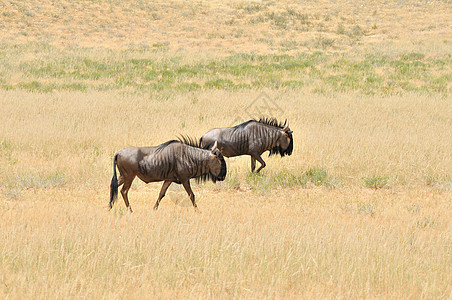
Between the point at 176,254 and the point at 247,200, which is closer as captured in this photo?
the point at 176,254

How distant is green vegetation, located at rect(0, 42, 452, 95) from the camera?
2412 centimetres

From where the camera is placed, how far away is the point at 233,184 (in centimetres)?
993

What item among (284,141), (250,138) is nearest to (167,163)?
(250,138)

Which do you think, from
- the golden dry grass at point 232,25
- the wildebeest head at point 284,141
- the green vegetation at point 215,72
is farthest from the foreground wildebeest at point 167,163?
the golden dry grass at point 232,25

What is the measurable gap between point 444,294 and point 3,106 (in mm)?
16550

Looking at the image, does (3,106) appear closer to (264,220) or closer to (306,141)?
(306,141)

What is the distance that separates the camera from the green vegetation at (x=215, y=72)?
24125 mm

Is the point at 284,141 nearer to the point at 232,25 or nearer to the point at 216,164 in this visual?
the point at 216,164

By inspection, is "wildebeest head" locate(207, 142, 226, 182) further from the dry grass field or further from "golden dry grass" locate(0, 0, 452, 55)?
"golden dry grass" locate(0, 0, 452, 55)

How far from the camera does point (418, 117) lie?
16891mm

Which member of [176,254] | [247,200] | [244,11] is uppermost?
[244,11]

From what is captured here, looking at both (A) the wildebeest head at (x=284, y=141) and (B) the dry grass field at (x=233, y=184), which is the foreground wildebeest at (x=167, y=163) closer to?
(B) the dry grass field at (x=233, y=184)

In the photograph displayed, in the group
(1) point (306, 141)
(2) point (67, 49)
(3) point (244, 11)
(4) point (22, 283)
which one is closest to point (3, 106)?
(1) point (306, 141)

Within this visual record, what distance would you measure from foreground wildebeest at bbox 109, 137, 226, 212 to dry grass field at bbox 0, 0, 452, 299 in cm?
58
